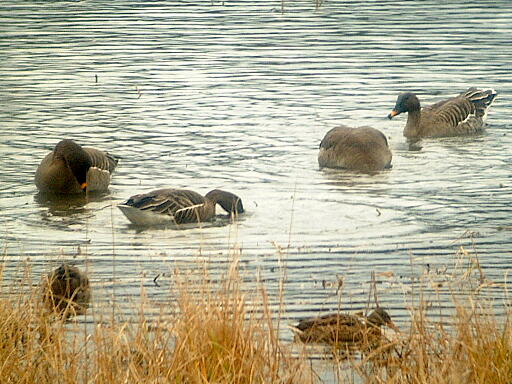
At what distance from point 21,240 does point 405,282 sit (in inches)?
144

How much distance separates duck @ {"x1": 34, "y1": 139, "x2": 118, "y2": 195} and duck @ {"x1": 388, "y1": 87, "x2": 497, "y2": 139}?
4822 millimetres

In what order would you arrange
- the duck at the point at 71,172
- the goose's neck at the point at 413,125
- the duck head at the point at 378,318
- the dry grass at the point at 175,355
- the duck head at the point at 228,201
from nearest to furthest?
the dry grass at the point at 175,355 → the duck head at the point at 378,318 → the duck head at the point at 228,201 → the duck at the point at 71,172 → the goose's neck at the point at 413,125

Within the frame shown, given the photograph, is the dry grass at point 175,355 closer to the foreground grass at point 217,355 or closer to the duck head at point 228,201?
the foreground grass at point 217,355

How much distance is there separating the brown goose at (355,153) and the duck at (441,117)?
208 centimetres

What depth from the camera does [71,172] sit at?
13.3 meters

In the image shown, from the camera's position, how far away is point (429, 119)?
16.7m

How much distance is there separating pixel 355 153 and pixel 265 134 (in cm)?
204

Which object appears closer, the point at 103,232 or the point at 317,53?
A: the point at 103,232

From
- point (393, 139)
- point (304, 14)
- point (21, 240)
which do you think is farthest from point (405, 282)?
point (304, 14)

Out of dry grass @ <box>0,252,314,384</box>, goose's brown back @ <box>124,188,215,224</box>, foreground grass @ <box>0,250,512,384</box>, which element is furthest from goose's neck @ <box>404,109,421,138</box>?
dry grass @ <box>0,252,314,384</box>

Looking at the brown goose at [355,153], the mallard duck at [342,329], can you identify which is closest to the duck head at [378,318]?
the mallard duck at [342,329]

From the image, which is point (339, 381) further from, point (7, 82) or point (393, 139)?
point (7, 82)

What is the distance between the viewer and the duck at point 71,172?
43.4ft

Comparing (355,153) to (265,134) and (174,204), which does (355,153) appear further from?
(174,204)
